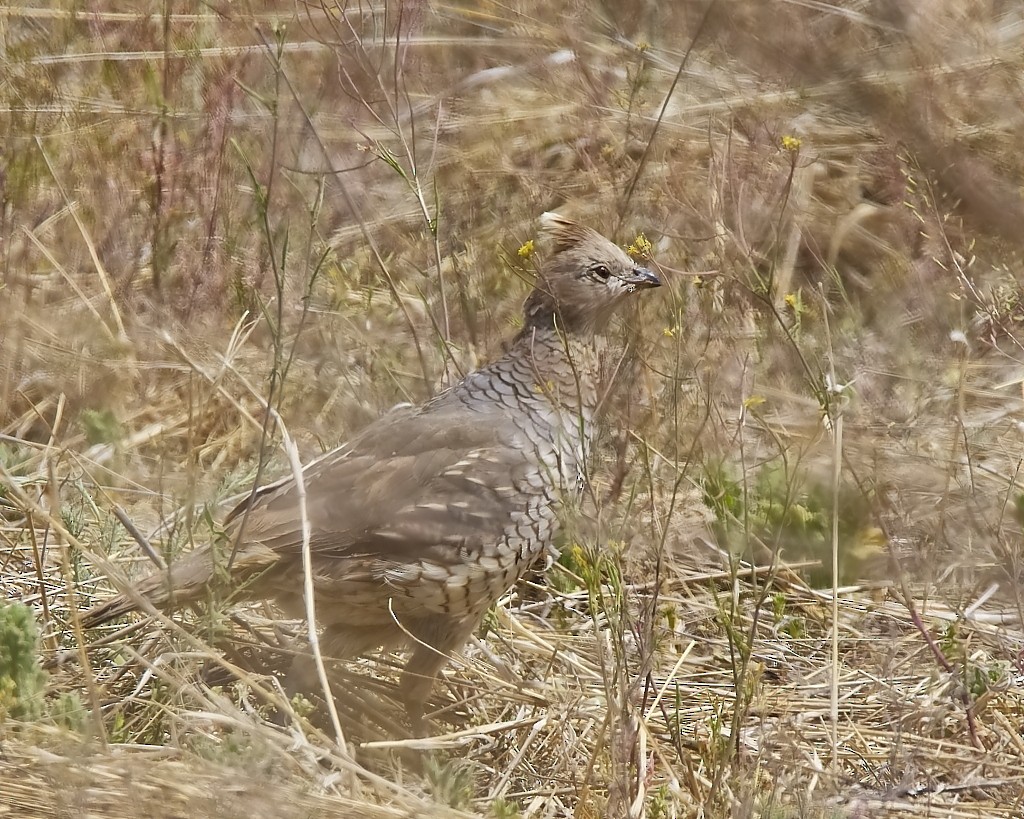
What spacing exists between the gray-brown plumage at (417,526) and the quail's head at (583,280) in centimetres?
27

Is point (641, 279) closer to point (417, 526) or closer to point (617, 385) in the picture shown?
point (617, 385)

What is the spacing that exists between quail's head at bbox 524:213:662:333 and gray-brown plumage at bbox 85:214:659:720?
0.88 feet

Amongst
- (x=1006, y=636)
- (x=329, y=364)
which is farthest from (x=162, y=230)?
(x=1006, y=636)

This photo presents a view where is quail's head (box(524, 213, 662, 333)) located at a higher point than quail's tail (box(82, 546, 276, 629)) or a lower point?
higher

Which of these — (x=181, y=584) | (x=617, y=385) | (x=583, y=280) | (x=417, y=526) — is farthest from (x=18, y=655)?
(x=617, y=385)

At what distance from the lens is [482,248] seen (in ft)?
21.2

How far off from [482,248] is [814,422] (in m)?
2.13

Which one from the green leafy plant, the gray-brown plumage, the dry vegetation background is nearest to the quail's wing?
the gray-brown plumage

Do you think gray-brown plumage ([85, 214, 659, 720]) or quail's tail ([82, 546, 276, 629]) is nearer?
quail's tail ([82, 546, 276, 629])

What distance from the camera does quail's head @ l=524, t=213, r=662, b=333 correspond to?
436 cm

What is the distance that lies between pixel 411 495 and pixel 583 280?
3.31ft

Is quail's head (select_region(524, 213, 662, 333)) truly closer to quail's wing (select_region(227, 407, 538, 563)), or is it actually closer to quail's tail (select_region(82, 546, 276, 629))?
quail's wing (select_region(227, 407, 538, 563))

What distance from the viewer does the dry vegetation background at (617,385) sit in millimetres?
2945

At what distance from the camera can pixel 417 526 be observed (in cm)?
380
